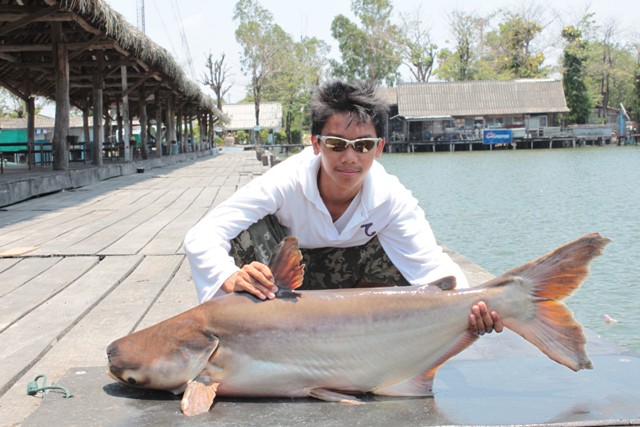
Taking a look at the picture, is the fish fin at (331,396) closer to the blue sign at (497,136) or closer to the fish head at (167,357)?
the fish head at (167,357)

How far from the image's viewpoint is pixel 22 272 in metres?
4.91

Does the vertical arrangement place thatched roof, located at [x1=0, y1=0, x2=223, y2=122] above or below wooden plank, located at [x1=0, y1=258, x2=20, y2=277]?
above

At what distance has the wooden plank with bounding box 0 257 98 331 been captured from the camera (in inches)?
151

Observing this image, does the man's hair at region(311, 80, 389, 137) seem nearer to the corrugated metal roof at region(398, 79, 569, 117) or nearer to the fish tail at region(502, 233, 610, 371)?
the fish tail at region(502, 233, 610, 371)

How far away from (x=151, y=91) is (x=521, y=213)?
13.0 m

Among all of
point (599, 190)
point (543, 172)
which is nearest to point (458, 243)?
point (599, 190)

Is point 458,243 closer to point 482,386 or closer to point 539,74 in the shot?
point 482,386

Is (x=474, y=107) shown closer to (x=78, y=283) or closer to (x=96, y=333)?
(x=78, y=283)

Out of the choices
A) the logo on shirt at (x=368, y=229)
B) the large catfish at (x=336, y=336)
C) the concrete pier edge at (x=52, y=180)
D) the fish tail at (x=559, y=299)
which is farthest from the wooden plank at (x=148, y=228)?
the fish tail at (x=559, y=299)

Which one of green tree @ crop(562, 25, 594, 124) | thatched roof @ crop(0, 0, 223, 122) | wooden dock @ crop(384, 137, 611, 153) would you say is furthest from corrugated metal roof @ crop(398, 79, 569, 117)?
thatched roof @ crop(0, 0, 223, 122)

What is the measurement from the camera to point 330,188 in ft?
10.2

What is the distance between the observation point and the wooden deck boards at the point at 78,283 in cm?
309

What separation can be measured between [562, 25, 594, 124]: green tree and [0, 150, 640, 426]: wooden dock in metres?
67.0

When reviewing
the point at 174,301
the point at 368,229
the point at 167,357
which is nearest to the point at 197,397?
the point at 167,357
